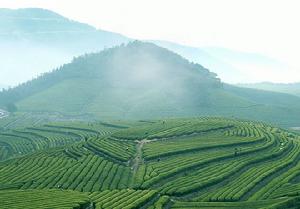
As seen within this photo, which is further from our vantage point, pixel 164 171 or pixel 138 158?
pixel 138 158

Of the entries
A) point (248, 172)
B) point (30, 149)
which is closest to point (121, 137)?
point (30, 149)

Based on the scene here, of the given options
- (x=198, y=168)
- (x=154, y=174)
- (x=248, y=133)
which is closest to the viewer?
(x=154, y=174)

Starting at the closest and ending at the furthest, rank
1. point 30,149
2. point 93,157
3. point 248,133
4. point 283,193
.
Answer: point 283,193 < point 93,157 < point 248,133 < point 30,149

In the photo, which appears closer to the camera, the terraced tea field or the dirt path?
the terraced tea field

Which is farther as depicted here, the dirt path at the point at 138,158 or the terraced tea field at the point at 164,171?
the dirt path at the point at 138,158

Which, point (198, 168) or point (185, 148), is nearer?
point (198, 168)

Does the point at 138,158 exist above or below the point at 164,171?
below

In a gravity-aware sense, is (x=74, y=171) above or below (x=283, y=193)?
below

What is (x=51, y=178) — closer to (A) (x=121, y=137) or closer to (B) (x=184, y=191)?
(B) (x=184, y=191)
